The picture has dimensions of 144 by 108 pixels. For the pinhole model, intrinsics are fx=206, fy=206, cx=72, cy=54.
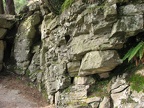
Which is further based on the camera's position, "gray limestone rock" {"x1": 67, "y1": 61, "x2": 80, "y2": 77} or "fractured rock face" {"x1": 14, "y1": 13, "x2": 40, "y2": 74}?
"fractured rock face" {"x1": 14, "y1": 13, "x2": 40, "y2": 74}

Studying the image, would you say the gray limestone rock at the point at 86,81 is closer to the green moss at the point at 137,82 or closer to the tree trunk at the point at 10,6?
the green moss at the point at 137,82

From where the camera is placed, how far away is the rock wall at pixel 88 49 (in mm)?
6871

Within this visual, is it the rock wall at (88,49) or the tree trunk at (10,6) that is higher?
the tree trunk at (10,6)

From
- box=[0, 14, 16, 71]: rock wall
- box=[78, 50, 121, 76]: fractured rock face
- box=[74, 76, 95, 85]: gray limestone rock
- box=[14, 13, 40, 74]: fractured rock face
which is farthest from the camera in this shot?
box=[0, 14, 16, 71]: rock wall

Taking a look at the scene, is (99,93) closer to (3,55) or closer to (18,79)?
(18,79)

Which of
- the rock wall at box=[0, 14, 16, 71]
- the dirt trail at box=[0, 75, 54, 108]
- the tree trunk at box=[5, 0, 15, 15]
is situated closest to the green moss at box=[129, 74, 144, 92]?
the dirt trail at box=[0, 75, 54, 108]

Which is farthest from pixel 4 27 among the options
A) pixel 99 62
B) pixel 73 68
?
pixel 99 62

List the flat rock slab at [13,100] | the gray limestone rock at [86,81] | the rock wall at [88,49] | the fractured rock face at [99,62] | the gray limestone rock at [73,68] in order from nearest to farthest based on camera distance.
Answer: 1. the rock wall at [88,49]
2. the fractured rock face at [99,62]
3. the gray limestone rock at [86,81]
4. the gray limestone rock at [73,68]
5. the flat rock slab at [13,100]

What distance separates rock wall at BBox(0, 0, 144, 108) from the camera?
6871 mm

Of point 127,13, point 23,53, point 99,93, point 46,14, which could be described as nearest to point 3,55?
point 23,53

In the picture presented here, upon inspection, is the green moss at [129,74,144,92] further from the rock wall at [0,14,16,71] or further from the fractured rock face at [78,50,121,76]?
the rock wall at [0,14,16,71]

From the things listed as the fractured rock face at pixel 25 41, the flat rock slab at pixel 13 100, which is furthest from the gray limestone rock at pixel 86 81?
the fractured rock face at pixel 25 41

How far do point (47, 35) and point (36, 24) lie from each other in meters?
2.32

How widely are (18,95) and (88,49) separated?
17.0 ft
